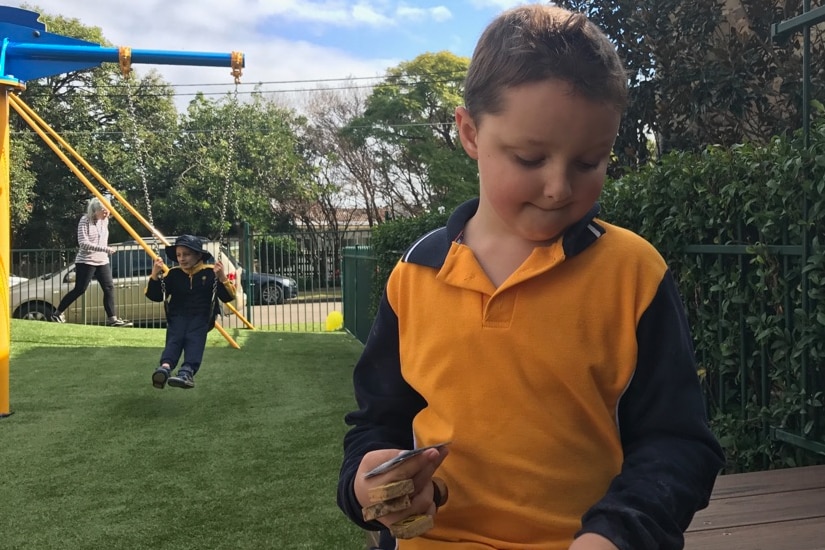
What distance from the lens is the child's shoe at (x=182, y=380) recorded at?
235 inches

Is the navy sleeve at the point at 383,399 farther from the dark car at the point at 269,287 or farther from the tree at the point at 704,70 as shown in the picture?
the dark car at the point at 269,287

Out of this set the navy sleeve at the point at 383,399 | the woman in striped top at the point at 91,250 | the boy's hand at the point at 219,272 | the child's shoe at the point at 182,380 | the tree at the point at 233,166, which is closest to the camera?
the navy sleeve at the point at 383,399

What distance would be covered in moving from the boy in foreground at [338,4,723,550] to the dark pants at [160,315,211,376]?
5.46 metres

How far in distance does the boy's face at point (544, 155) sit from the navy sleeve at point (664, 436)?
0.22 metres

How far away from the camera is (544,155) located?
108cm

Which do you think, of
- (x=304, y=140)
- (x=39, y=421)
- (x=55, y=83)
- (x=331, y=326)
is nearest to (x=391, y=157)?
(x=304, y=140)

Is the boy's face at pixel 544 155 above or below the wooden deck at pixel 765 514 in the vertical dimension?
above

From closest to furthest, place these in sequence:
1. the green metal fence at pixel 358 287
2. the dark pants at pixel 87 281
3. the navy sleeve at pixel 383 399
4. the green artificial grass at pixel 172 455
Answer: the navy sleeve at pixel 383 399 < the green artificial grass at pixel 172 455 < the green metal fence at pixel 358 287 < the dark pants at pixel 87 281

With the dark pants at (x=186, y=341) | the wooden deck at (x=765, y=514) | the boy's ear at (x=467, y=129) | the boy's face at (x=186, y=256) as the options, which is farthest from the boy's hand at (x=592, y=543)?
the boy's face at (x=186, y=256)

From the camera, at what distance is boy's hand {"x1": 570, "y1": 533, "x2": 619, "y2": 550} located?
997 mm

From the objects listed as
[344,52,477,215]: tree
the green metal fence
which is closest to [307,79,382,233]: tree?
[344,52,477,215]: tree

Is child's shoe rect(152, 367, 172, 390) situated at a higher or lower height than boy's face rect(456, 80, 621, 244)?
lower

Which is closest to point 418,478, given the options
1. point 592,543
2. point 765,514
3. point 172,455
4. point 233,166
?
point 592,543

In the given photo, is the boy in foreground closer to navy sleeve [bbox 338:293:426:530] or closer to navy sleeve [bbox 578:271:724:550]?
navy sleeve [bbox 578:271:724:550]
